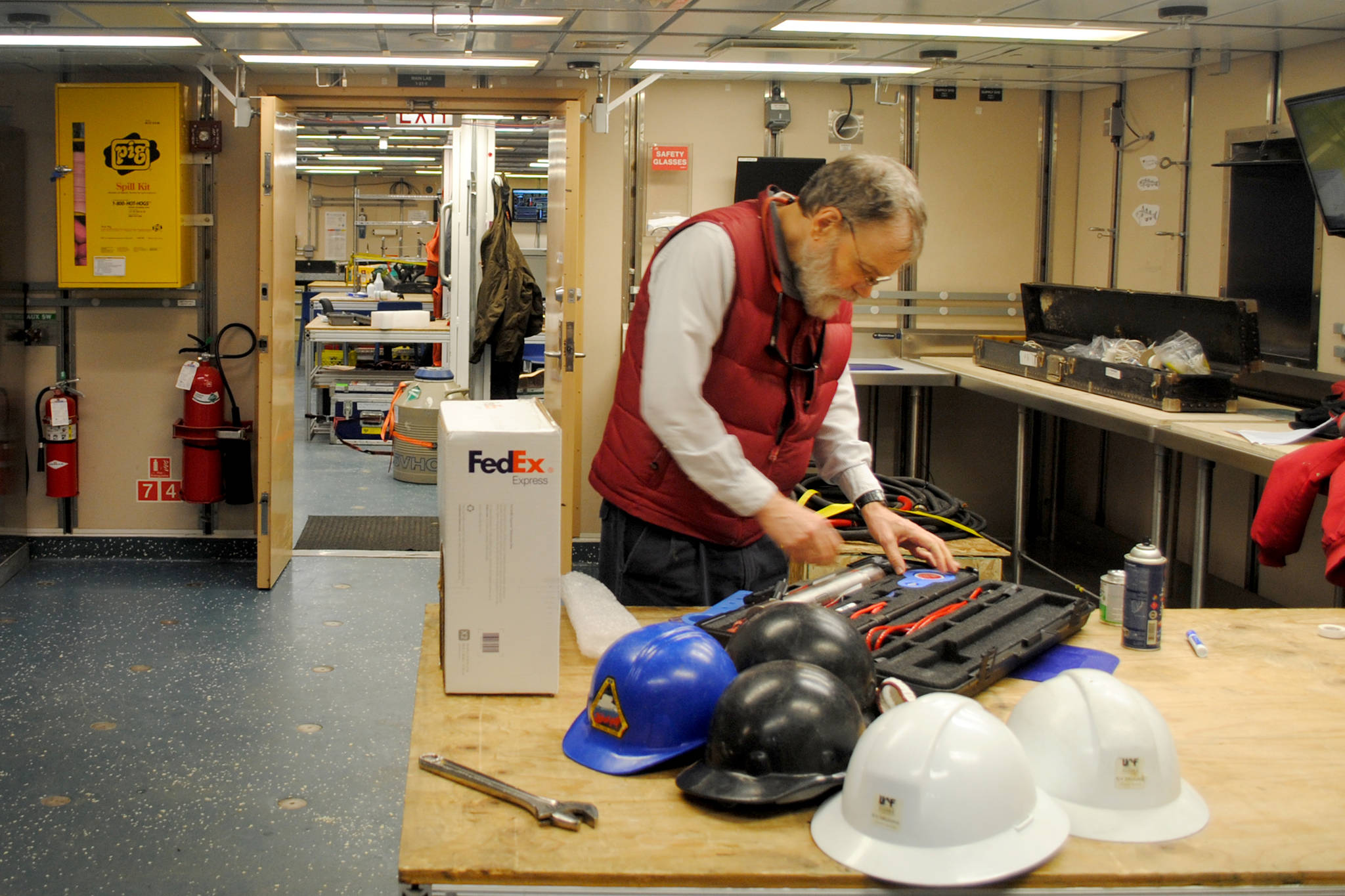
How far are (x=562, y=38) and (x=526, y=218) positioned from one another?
1056 cm

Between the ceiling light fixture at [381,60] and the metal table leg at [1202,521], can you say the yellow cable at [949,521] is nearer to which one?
the metal table leg at [1202,521]

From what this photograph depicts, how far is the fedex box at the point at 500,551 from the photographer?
5.51ft

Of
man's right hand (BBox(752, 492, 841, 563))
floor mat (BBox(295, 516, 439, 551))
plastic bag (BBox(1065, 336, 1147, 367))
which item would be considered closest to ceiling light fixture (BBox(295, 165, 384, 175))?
floor mat (BBox(295, 516, 439, 551))

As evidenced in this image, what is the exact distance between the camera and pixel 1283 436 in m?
3.83

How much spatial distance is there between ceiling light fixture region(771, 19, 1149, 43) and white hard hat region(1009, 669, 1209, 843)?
358cm

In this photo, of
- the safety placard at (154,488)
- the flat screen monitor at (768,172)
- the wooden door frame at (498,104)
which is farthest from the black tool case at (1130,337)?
the safety placard at (154,488)

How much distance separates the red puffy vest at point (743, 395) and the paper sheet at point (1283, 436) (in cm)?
198

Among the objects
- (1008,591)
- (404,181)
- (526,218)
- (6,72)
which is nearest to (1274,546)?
(1008,591)

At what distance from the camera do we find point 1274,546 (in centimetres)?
359

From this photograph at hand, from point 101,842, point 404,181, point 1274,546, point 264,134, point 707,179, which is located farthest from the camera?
point 404,181

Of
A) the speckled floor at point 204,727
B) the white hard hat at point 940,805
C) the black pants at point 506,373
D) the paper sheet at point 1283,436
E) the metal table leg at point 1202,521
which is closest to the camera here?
the white hard hat at point 940,805

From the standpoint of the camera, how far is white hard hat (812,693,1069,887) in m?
1.29

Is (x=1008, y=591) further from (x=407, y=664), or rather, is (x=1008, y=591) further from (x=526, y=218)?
(x=526, y=218)

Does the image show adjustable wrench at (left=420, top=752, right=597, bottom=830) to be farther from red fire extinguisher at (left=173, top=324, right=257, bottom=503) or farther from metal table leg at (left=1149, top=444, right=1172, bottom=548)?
red fire extinguisher at (left=173, top=324, right=257, bottom=503)
